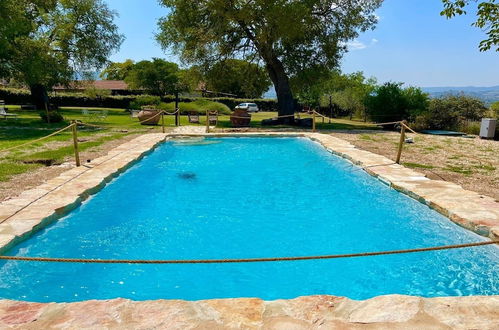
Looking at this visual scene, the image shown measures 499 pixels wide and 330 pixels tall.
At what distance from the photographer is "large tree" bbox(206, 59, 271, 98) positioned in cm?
2212

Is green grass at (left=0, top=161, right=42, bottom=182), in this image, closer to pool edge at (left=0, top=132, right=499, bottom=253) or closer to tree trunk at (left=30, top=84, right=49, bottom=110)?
pool edge at (left=0, top=132, right=499, bottom=253)

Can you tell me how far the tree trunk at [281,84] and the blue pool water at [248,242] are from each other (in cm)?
1347

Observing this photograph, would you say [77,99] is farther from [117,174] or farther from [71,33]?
[117,174]

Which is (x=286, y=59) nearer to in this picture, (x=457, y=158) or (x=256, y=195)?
(x=457, y=158)

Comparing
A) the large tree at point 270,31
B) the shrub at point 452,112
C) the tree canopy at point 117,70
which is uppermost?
the tree canopy at point 117,70

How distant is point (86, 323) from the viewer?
2.99 metres

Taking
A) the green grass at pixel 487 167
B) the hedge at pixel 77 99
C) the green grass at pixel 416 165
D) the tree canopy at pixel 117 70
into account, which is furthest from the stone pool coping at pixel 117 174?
the tree canopy at pixel 117 70

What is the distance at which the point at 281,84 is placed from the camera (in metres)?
22.0

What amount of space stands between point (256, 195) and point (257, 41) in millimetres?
14673

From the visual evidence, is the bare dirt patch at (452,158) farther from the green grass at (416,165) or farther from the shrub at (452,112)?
the shrub at (452,112)

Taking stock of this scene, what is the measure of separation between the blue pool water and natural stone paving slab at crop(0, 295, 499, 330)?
2.83 ft

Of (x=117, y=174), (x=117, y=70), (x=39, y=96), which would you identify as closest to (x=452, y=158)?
(x=117, y=174)

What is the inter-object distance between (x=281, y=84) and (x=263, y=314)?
65.3 feet

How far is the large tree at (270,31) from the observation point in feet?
61.2
